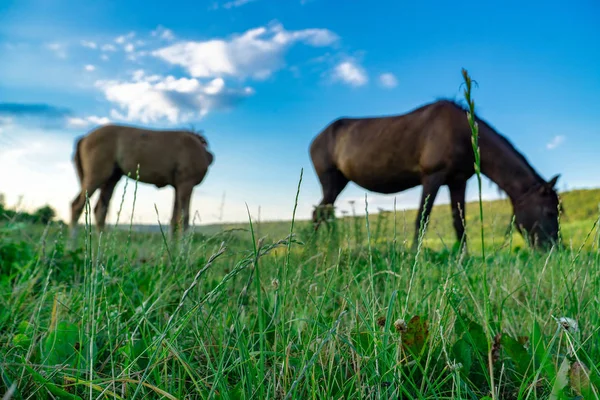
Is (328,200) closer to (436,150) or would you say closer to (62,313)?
(436,150)

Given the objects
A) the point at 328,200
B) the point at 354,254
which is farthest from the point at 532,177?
the point at 354,254

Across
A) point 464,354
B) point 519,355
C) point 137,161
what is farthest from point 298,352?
point 137,161

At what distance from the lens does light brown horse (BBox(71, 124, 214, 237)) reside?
837 cm

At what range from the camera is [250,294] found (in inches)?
76.2

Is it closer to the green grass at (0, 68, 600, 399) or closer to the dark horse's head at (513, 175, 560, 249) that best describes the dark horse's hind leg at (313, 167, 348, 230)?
the dark horse's head at (513, 175, 560, 249)

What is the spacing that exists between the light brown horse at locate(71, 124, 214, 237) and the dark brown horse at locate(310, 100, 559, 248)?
9.06 feet

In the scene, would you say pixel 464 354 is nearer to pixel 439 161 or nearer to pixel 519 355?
pixel 519 355

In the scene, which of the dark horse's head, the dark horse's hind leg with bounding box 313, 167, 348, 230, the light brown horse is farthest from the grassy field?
the light brown horse

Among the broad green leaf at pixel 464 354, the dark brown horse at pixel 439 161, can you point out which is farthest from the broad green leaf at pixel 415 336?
the dark brown horse at pixel 439 161

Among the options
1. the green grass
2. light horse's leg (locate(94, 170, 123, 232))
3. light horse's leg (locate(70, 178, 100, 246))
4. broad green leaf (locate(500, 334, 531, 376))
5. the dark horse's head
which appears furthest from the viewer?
light horse's leg (locate(94, 170, 123, 232))

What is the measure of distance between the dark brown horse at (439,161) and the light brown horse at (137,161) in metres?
2.76

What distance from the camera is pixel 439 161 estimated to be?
649 centimetres

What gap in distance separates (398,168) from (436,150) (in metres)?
0.77

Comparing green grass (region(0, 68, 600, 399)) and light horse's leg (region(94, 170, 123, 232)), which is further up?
light horse's leg (region(94, 170, 123, 232))
